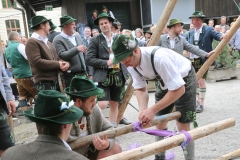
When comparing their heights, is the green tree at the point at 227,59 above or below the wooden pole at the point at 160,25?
below

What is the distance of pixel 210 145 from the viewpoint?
127 inches

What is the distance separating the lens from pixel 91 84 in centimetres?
202

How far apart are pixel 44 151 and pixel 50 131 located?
0.42 ft

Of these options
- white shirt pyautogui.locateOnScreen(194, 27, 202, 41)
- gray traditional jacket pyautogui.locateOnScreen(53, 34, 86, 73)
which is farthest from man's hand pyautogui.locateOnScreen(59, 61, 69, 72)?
white shirt pyautogui.locateOnScreen(194, 27, 202, 41)

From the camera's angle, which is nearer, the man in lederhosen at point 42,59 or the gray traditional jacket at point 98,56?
the man in lederhosen at point 42,59

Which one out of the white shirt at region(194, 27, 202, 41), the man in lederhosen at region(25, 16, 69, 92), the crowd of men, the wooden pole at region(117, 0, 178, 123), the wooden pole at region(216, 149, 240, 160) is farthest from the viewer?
the white shirt at region(194, 27, 202, 41)

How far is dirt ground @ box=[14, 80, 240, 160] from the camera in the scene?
10.2 feet

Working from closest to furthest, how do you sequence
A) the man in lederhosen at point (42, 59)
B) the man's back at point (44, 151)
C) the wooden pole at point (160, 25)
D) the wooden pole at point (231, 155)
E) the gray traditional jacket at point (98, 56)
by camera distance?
the man's back at point (44, 151)
the wooden pole at point (231, 155)
the wooden pole at point (160, 25)
the man in lederhosen at point (42, 59)
the gray traditional jacket at point (98, 56)

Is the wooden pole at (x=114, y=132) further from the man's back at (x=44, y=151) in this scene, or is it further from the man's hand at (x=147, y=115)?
the man's back at (x=44, y=151)

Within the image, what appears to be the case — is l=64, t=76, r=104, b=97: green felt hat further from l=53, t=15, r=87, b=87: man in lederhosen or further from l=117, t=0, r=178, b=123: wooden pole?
l=53, t=15, r=87, b=87: man in lederhosen

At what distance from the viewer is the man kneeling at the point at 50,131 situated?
4.34 ft

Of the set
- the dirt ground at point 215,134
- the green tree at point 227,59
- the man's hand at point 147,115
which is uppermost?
the man's hand at point 147,115

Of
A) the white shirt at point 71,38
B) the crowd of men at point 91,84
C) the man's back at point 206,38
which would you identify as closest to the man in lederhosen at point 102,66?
the crowd of men at point 91,84

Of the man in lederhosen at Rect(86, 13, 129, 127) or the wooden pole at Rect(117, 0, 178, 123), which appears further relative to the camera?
the man in lederhosen at Rect(86, 13, 129, 127)
